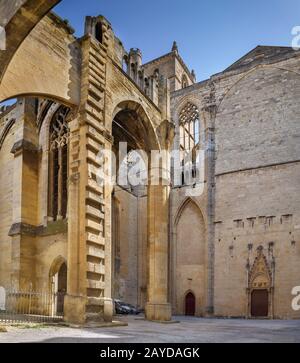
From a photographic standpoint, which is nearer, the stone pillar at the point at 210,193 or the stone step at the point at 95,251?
the stone step at the point at 95,251

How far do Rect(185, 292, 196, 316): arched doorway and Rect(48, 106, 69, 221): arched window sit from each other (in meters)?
13.1

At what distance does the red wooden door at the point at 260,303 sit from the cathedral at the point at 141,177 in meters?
0.06

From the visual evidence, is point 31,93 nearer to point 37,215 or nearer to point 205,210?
point 37,215

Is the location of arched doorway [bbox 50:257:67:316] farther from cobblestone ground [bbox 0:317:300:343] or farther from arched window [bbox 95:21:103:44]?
arched window [bbox 95:21:103:44]

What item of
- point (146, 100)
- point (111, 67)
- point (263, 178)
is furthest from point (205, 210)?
point (111, 67)

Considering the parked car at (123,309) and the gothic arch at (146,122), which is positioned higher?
the gothic arch at (146,122)

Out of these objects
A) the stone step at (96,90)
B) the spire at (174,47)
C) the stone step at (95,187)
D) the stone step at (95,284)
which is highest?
the spire at (174,47)

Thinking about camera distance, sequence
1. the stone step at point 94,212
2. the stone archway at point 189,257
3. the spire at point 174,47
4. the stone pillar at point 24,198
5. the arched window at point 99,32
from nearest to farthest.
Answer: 1. the stone step at point 94,212
2. the arched window at point 99,32
3. the stone pillar at point 24,198
4. the stone archway at point 189,257
5. the spire at point 174,47

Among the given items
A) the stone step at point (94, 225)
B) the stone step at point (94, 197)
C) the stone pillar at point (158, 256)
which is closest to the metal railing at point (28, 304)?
the stone pillar at point (158, 256)

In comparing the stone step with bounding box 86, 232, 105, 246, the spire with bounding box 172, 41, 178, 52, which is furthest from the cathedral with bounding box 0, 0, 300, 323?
the spire with bounding box 172, 41, 178, 52

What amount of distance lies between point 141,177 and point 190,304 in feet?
28.0

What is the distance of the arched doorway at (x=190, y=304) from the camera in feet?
84.5

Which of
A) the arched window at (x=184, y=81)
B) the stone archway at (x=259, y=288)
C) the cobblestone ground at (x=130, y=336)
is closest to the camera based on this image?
the cobblestone ground at (x=130, y=336)

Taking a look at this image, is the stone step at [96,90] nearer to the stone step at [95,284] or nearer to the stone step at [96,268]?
the stone step at [96,268]
